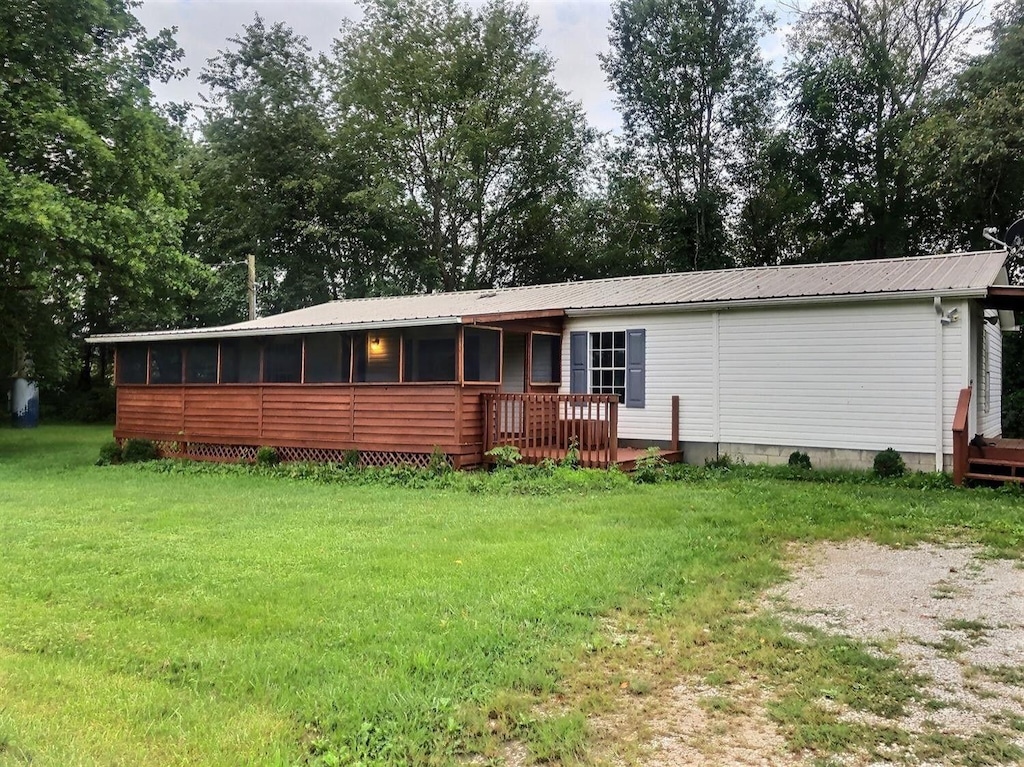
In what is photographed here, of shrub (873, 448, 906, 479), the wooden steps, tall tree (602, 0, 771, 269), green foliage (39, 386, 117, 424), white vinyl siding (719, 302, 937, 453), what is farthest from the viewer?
green foliage (39, 386, 117, 424)

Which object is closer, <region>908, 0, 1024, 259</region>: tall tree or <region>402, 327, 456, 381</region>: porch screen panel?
<region>402, 327, 456, 381</region>: porch screen panel

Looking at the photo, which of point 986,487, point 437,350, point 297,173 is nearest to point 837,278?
point 986,487

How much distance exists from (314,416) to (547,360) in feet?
13.2

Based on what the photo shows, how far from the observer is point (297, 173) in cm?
2661

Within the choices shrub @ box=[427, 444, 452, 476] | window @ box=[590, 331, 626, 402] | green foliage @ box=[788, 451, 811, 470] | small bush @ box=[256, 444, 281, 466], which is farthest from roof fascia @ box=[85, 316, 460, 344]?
green foliage @ box=[788, 451, 811, 470]

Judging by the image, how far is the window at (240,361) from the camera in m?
12.6

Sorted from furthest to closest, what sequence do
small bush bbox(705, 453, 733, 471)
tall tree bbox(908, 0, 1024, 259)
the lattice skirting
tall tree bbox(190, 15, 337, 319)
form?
1. tall tree bbox(190, 15, 337, 319)
2. tall tree bbox(908, 0, 1024, 259)
3. the lattice skirting
4. small bush bbox(705, 453, 733, 471)

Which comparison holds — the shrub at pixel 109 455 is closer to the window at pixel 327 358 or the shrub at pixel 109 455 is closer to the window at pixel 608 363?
the window at pixel 327 358

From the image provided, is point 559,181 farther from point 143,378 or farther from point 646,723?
point 646,723

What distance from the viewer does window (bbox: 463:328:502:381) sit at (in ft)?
34.0

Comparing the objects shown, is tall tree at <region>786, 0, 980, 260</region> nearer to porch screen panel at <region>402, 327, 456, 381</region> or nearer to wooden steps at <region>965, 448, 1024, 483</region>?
wooden steps at <region>965, 448, 1024, 483</region>

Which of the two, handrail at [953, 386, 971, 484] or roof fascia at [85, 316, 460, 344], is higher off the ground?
roof fascia at [85, 316, 460, 344]

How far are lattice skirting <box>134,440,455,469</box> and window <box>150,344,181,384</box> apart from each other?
1219mm

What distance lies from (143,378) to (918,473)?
13.6 metres
